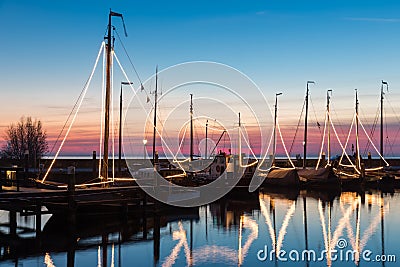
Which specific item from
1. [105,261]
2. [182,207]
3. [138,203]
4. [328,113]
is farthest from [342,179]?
[105,261]

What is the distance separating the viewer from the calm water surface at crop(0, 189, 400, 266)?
1998 cm

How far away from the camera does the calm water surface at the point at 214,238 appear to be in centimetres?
1998

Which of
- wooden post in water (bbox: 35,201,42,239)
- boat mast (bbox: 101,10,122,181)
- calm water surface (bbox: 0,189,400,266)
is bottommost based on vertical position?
calm water surface (bbox: 0,189,400,266)

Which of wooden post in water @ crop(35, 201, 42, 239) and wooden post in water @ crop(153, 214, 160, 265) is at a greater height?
wooden post in water @ crop(35, 201, 42, 239)

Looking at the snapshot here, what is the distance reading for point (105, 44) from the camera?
94.3 ft

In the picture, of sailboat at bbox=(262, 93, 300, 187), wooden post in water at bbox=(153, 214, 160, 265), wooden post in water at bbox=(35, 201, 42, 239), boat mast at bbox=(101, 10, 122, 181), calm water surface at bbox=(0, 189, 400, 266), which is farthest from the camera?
sailboat at bbox=(262, 93, 300, 187)

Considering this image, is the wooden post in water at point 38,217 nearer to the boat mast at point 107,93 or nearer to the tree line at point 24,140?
the boat mast at point 107,93

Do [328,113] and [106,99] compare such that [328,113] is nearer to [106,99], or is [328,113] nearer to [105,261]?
[106,99]

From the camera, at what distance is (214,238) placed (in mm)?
24859

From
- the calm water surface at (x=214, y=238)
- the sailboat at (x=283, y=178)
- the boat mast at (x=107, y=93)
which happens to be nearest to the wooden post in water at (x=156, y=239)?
the calm water surface at (x=214, y=238)

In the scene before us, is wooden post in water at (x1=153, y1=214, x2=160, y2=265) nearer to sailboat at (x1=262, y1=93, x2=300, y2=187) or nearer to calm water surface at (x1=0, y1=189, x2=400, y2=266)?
calm water surface at (x1=0, y1=189, x2=400, y2=266)

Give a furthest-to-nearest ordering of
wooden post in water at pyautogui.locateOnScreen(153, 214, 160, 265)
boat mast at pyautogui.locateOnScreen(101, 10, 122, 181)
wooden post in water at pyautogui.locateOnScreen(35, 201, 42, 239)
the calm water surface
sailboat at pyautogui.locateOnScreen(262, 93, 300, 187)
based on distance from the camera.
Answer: sailboat at pyautogui.locateOnScreen(262, 93, 300, 187) < boat mast at pyautogui.locateOnScreen(101, 10, 122, 181) < wooden post in water at pyautogui.locateOnScreen(35, 201, 42, 239) < wooden post in water at pyautogui.locateOnScreen(153, 214, 160, 265) < the calm water surface

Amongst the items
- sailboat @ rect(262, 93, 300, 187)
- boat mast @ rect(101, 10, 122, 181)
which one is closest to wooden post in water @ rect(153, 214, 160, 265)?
boat mast @ rect(101, 10, 122, 181)

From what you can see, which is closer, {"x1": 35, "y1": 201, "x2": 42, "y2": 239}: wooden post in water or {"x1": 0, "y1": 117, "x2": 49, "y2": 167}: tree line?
{"x1": 35, "y1": 201, "x2": 42, "y2": 239}: wooden post in water
